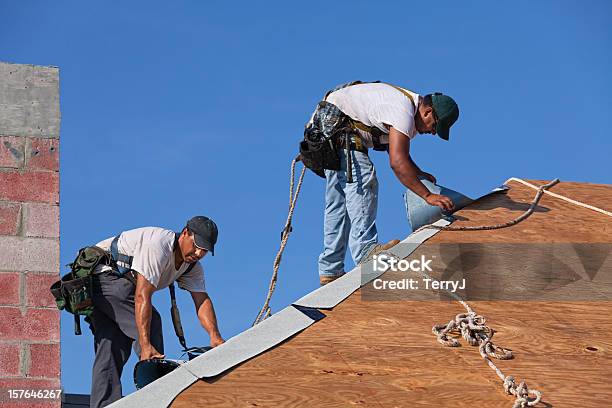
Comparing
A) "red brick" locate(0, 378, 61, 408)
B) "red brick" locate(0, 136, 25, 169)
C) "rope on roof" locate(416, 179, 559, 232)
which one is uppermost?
"red brick" locate(0, 136, 25, 169)

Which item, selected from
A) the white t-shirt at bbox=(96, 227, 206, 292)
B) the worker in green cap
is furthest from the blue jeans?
the white t-shirt at bbox=(96, 227, 206, 292)

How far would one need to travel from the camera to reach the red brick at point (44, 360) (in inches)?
249

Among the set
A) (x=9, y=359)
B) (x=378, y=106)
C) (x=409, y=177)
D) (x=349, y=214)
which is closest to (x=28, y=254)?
(x=9, y=359)

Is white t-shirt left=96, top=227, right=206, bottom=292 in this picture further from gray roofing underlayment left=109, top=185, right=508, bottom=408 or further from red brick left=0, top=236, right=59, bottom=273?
gray roofing underlayment left=109, top=185, right=508, bottom=408

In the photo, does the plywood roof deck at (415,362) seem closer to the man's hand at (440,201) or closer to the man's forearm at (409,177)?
the man's hand at (440,201)

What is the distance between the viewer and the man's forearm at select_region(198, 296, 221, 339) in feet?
20.0

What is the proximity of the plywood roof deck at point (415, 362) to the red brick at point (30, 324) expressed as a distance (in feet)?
9.04

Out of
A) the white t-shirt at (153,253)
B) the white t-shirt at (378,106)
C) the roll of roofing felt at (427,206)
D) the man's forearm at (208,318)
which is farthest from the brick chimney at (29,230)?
the roll of roofing felt at (427,206)

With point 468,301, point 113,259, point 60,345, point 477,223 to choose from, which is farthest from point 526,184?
point 60,345

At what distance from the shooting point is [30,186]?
6.66 meters

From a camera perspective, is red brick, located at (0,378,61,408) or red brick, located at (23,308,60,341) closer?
red brick, located at (0,378,61,408)

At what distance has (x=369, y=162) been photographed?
19.1 feet

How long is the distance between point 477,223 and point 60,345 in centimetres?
285

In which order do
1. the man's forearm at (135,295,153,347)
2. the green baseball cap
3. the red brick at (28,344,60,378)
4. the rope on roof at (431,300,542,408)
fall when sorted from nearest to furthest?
the rope on roof at (431,300,542,408) → the man's forearm at (135,295,153,347) → the green baseball cap → the red brick at (28,344,60,378)
